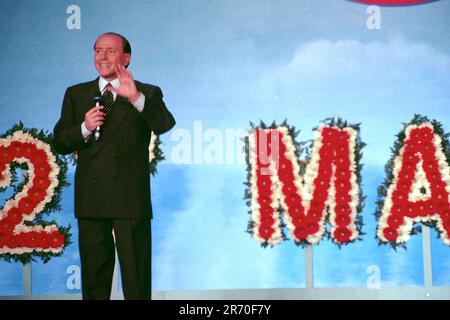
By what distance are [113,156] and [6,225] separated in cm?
93

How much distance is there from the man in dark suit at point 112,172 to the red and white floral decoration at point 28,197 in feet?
0.92

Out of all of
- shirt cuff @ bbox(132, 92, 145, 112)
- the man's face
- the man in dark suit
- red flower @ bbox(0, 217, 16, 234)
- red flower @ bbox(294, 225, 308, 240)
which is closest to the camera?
the man in dark suit

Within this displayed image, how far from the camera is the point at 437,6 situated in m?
5.57

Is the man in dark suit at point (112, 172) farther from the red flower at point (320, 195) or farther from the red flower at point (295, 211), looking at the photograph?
the red flower at point (320, 195)

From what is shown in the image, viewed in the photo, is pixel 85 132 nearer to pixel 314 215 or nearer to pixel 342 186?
pixel 314 215

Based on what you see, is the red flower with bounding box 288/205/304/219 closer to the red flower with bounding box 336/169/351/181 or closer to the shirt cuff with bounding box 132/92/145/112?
the red flower with bounding box 336/169/351/181

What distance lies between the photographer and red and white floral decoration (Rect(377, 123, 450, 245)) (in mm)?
5422

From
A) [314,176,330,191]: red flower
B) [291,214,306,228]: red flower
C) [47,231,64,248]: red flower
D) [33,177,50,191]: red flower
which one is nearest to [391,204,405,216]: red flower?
[314,176,330,191]: red flower

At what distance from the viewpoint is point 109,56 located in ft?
17.2

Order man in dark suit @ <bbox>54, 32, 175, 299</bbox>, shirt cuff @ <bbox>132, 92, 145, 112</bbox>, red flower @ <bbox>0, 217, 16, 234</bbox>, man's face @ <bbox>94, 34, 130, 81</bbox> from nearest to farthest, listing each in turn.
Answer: man in dark suit @ <bbox>54, 32, 175, 299</bbox> < shirt cuff @ <bbox>132, 92, 145, 112</bbox> < man's face @ <bbox>94, 34, 130, 81</bbox> < red flower @ <bbox>0, 217, 16, 234</bbox>

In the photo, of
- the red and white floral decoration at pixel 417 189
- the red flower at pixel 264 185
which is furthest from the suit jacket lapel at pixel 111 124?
the red and white floral decoration at pixel 417 189

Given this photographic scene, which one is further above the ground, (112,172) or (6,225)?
(112,172)

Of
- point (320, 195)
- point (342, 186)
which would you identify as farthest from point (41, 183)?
point (342, 186)
